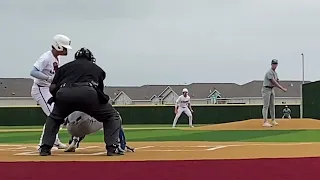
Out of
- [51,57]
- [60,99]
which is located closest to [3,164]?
[60,99]

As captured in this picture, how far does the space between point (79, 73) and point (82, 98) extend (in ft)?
1.18

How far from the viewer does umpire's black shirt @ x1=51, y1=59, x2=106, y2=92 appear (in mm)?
7242

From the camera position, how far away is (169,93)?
9388 cm

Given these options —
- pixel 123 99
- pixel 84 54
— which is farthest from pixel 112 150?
pixel 123 99

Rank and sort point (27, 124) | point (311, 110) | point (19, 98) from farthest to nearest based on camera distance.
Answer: point (19, 98), point (27, 124), point (311, 110)

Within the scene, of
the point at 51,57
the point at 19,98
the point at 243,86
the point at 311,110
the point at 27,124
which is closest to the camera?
the point at 51,57

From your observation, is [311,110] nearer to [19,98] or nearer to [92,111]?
[92,111]

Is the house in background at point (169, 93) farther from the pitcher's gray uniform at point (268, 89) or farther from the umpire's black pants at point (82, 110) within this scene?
the umpire's black pants at point (82, 110)

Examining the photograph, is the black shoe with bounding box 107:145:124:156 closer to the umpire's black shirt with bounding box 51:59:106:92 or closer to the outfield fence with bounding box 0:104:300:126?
the umpire's black shirt with bounding box 51:59:106:92

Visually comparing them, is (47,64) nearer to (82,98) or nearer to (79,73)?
(79,73)

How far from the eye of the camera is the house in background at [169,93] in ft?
281

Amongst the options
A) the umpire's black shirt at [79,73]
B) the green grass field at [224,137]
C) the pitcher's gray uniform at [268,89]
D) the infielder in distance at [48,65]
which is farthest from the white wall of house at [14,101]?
the umpire's black shirt at [79,73]

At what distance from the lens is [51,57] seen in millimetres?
8812

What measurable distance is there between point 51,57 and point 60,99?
1.79 m
